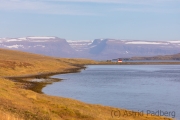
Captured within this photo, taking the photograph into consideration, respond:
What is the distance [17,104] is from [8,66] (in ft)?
234

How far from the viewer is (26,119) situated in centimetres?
2136

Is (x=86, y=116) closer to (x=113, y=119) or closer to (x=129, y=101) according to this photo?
(x=113, y=119)

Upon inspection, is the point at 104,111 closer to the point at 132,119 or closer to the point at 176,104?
the point at 132,119

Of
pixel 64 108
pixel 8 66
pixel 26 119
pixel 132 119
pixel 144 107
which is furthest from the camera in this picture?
pixel 8 66

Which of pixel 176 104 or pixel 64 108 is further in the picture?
pixel 176 104

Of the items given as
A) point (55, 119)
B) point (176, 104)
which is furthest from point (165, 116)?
point (55, 119)

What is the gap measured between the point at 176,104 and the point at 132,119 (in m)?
13.3

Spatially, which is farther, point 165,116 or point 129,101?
point 129,101

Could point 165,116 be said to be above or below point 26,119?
below

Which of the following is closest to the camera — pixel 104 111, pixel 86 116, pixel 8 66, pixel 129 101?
pixel 86 116

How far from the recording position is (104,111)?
35406 millimetres

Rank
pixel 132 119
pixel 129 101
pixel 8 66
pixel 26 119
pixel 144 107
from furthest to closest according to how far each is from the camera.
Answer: pixel 8 66, pixel 129 101, pixel 144 107, pixel 132 119, pixel 26 119

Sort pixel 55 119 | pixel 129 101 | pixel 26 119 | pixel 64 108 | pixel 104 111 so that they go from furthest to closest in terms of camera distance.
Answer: pixel 129 101
pixel 104 111
pixel 64 108
pixel 55 119
pixel 26 119

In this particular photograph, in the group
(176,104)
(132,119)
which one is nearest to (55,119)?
(132,119)
